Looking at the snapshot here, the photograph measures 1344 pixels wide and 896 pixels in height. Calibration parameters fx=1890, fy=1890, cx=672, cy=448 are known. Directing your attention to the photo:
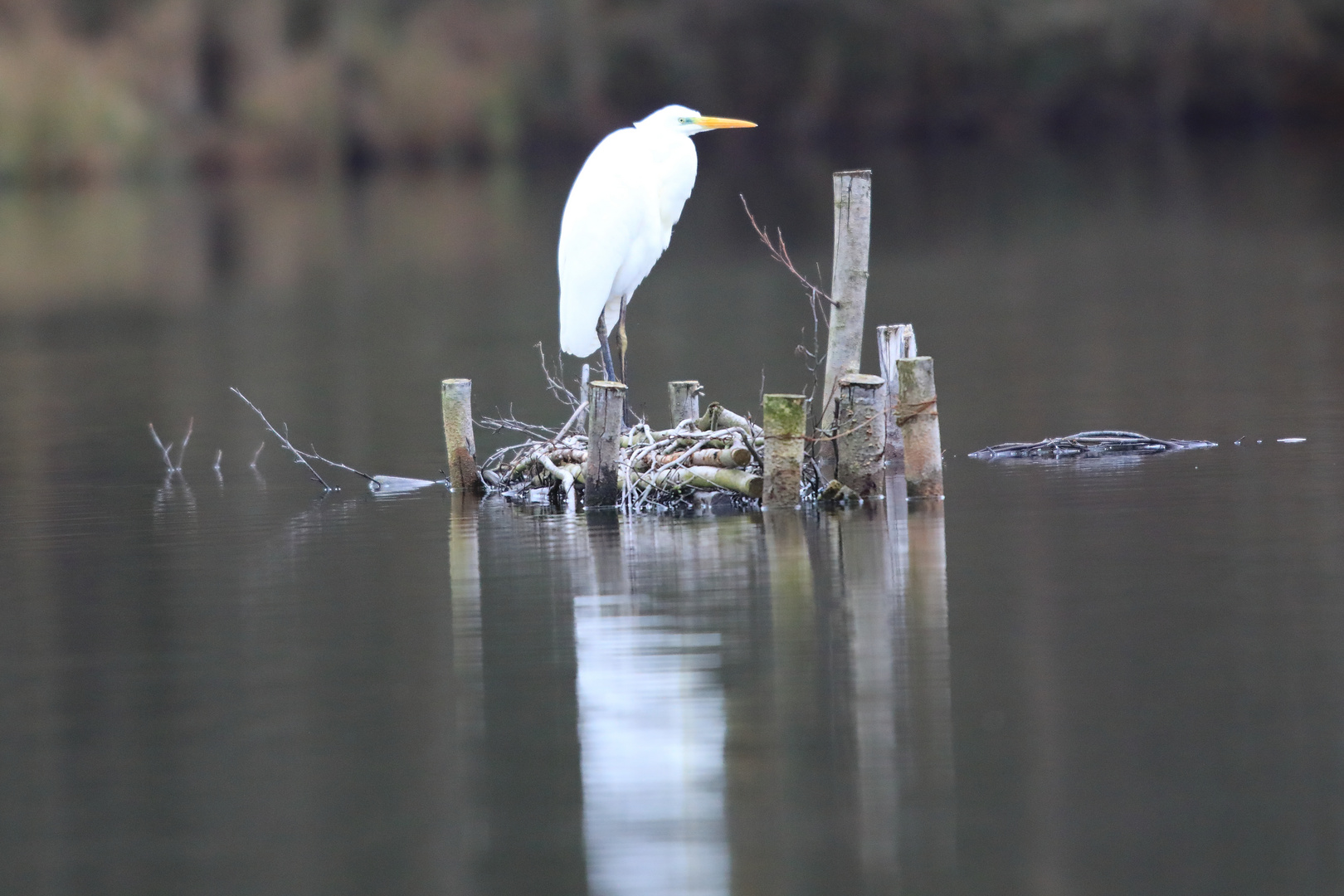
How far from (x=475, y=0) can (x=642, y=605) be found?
38.7m

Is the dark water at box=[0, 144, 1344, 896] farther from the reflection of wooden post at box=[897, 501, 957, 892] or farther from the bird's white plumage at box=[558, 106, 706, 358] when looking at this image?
the bird's white plumage at box=[558, 106, 706, 358]

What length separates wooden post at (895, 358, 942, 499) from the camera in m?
8.07

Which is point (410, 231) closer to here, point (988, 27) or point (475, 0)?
point (475, 0)

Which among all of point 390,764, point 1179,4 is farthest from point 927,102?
point 390,764

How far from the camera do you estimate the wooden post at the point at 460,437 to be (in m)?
8.91

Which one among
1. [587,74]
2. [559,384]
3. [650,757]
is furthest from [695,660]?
[587,74]

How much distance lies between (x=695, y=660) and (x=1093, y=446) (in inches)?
172

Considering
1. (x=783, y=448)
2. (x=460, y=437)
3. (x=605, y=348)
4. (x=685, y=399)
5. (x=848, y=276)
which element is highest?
(x=848, y=276)

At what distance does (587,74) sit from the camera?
142ft

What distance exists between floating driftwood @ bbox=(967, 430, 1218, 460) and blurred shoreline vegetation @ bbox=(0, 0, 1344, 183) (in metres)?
30.8

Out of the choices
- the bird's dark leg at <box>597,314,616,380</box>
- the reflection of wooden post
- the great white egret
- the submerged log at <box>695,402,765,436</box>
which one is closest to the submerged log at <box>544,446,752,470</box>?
the submerged log at <box>695,402,765,436</box>

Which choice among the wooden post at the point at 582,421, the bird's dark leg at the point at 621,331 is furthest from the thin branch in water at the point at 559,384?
the bird's dark leg at the point at 621,331

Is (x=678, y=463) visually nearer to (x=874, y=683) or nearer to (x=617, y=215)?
(x=617, y=215)

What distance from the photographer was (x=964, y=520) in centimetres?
767
